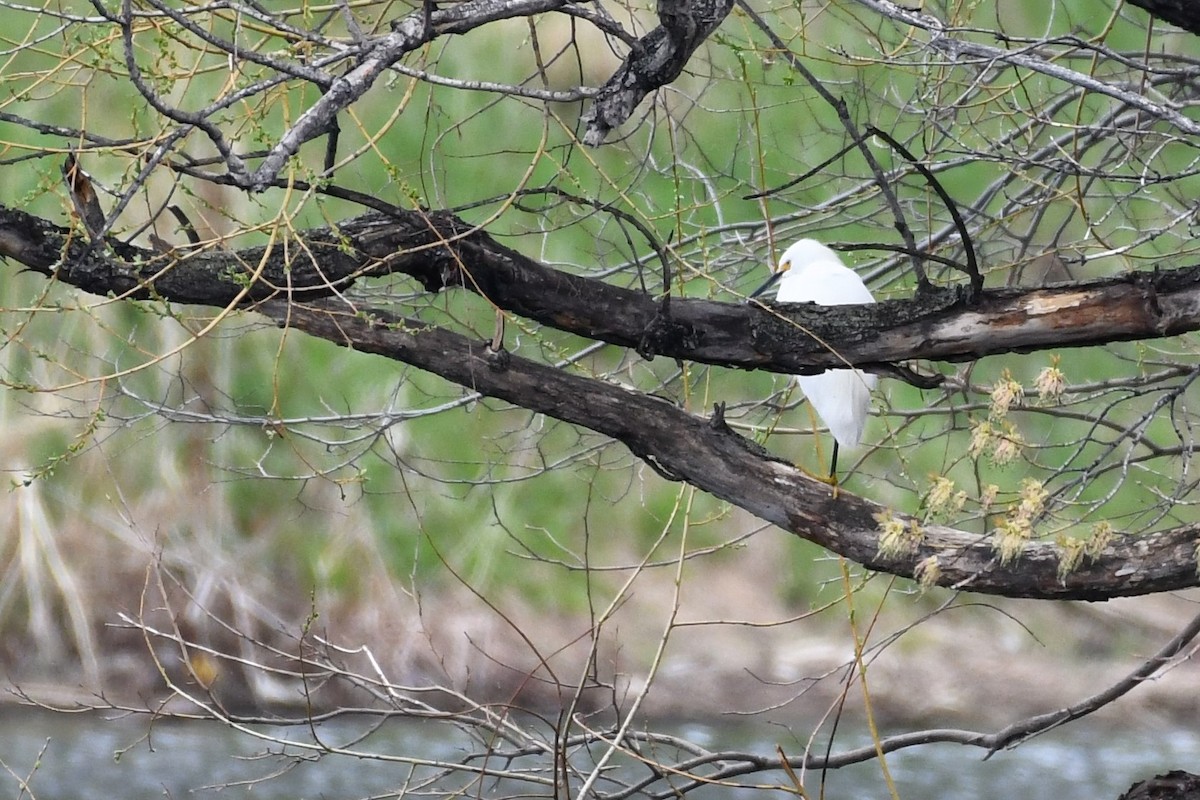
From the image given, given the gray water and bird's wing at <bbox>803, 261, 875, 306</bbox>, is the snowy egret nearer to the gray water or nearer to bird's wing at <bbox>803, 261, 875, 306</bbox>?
bird's wing at <bbox>803, 261, 875, 306</bbox>

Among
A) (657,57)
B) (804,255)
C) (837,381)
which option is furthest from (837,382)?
(657,57)

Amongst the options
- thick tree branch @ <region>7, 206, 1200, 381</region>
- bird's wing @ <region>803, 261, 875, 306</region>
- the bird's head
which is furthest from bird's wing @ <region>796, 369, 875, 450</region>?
thick tree branch @ <region>7, 206, 1200, 381</region>

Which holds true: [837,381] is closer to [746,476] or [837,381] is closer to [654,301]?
[746,476]

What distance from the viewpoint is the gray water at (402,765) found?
461cm

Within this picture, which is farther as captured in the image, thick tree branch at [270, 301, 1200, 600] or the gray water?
the gray water

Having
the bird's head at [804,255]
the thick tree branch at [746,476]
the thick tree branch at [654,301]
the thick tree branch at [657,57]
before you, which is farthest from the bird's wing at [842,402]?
the thick tree branch at [657,57]

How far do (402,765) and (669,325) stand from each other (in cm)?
320

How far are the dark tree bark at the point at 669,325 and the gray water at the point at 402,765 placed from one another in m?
2.50

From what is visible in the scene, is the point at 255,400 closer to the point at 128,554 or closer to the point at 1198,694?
the point at 128,554

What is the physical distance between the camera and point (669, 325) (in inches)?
78.7

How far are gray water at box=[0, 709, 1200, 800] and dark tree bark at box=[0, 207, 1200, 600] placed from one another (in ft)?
8.21

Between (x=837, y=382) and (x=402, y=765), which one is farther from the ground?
(x=837, y=382)

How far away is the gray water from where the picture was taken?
4.61m

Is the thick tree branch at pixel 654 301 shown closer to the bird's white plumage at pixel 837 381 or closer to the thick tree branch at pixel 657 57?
the thick tree branch at pixel 657 57
